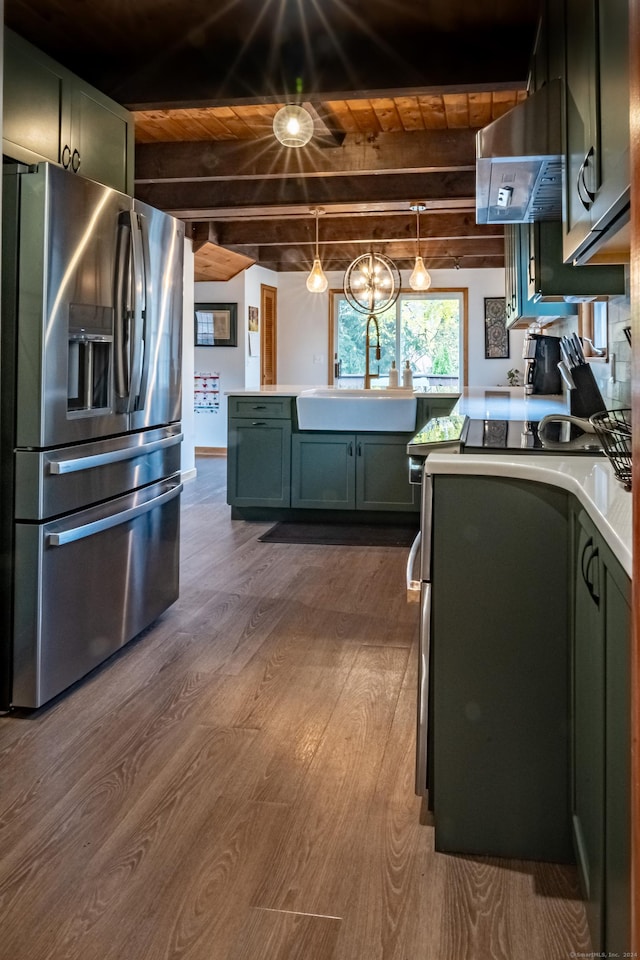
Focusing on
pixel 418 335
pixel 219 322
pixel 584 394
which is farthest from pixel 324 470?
pixel 418 335

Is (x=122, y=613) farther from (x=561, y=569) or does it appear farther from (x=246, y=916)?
(x=561, y=569)

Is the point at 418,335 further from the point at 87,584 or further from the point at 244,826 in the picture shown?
the point at 244,826

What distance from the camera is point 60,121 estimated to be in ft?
9.98

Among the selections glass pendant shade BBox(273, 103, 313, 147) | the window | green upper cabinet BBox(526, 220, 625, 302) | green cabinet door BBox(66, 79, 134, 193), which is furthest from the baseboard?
green upper cabinet BBox(526, 220, 625, 302)

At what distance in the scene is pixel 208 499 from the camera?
6727 millimetres

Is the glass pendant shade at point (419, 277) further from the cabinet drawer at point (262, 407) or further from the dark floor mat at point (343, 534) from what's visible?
the dark floor mat at point (343, 534)

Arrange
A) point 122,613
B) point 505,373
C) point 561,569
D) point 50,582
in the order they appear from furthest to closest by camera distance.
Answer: point 505,373, point 122,613, point 50,582, point 561,569

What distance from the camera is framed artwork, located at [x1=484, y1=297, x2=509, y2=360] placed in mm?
10859

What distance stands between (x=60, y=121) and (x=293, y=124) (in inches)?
44.8

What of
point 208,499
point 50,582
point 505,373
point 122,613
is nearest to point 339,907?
point 50,582

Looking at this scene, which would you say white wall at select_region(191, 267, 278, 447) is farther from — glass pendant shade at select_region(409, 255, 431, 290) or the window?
glass pendant shade at select_region(409, 255, 431, 290)

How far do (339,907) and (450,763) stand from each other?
1.30 ft

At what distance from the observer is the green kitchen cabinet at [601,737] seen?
107 cm

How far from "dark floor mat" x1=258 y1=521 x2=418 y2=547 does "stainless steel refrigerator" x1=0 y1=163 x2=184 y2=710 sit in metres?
2.04
